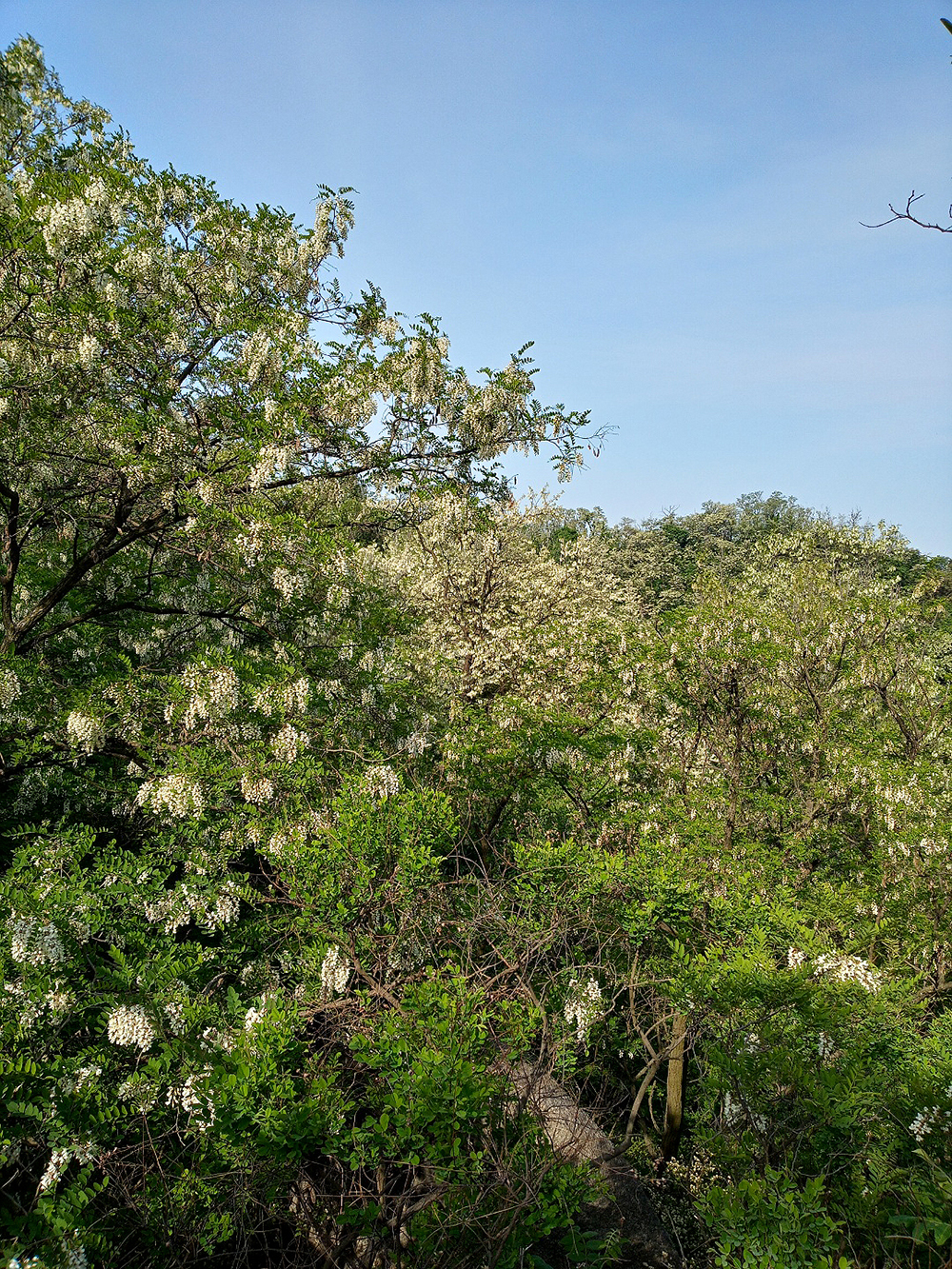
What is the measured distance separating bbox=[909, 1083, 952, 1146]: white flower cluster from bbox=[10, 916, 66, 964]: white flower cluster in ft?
16.8

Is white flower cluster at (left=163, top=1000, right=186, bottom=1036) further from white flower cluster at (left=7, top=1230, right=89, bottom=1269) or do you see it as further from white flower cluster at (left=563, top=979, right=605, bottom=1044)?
white flower cluster at (left=563, top=979, right=605, bottom=1044)

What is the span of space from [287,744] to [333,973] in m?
2.02

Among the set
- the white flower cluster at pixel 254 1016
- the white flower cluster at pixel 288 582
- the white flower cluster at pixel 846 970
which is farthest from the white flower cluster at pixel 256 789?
the white flower cluster at pixel 846 970

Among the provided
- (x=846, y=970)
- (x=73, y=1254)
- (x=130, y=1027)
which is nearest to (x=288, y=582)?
(x=130, y=1027)

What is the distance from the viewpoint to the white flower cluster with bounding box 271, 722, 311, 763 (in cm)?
578

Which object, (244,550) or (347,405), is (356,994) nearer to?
(244,550)

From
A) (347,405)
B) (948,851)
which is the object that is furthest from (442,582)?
(948,851)

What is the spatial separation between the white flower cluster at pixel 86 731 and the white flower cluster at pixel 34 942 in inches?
81.1

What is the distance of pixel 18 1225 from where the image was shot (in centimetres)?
285

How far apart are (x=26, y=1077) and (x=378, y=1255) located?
230 centimetres

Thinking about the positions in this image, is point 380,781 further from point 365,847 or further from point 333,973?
point 333,973

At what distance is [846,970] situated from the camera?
17.4 ft

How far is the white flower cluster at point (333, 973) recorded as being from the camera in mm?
4391

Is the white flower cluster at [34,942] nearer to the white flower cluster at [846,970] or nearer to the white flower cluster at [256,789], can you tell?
the white flower cluster at [256,789]
